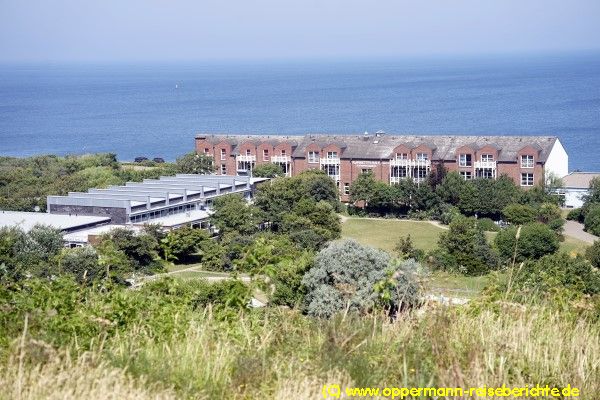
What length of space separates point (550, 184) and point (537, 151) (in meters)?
1.05

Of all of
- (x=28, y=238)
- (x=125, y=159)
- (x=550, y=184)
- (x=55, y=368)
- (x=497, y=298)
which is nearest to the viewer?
(x=55, y=368)

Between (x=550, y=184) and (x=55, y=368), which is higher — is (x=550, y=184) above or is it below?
below

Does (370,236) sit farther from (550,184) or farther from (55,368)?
(55,368)

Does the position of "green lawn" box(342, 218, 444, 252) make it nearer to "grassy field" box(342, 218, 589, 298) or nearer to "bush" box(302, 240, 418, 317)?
"grassy field" box(342, 218, 589, 298)

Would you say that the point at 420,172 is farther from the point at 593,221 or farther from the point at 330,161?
the point at 593,221

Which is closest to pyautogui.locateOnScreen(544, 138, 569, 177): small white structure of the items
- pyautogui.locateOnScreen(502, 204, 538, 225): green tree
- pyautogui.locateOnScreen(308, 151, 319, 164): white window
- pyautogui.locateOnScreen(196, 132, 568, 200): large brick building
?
pyautogui.locateOnScreen(196, 132, 568, 200): large brick building

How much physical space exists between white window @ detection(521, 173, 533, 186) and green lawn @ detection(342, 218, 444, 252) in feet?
11.8

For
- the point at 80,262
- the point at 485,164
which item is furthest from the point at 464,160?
the point at 80,262

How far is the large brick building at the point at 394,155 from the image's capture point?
952 inches

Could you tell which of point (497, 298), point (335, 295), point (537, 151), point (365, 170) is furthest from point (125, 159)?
point (497, 298)

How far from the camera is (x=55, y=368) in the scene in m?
3.32

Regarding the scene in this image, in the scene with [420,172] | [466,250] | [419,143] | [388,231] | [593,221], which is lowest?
[388,231]

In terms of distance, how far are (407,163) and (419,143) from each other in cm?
67

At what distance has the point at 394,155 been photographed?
25141 mm
